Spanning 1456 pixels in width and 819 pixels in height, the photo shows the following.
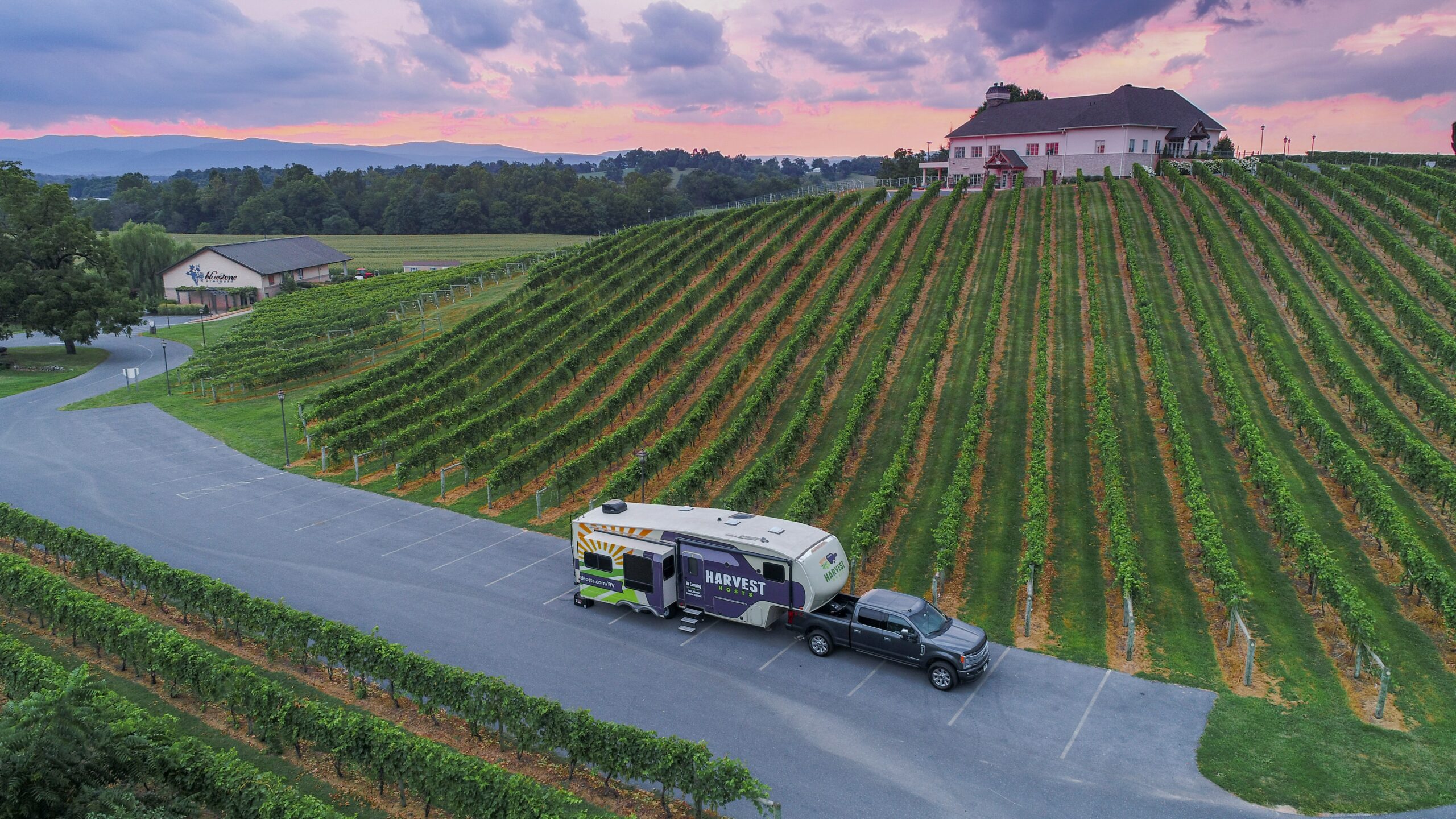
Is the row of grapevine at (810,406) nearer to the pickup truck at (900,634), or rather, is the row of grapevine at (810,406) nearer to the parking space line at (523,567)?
the parking space line at (523,567)

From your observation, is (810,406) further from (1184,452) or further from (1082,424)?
(1184,452)

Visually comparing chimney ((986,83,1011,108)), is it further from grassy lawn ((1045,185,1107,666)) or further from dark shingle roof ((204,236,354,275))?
dark shingle roof ((204,236,354,275))

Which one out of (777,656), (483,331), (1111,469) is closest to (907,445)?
(1111,469)

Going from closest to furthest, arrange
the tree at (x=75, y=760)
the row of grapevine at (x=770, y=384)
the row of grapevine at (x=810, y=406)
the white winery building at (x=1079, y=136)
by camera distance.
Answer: the tree at (x=75, y=760), the row of grapevine at (x=810, y=406), the row of grapevine at (x=770, y=384), the white winery building at (x=1079, y=136)

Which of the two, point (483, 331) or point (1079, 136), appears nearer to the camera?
point (483, 331)

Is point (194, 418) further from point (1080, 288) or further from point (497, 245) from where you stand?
point (497, 245)

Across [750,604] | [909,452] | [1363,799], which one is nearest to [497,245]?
[909,452]

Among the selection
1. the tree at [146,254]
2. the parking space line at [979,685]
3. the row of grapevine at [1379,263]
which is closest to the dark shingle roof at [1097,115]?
the row of grapevine at [1379,263]
